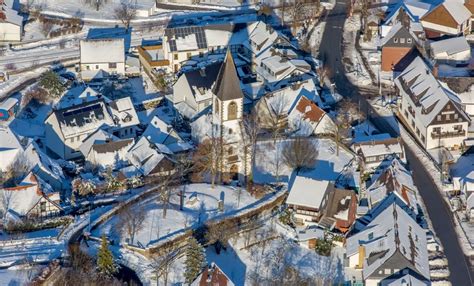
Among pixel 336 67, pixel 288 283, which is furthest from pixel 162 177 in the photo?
pixel 336 67

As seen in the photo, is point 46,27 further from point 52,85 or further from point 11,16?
point 52,85

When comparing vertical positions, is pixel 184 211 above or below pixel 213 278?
above

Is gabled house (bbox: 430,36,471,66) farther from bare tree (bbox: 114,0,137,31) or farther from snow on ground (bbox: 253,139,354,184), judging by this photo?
bare tree (bbox: 114,0,137,31)

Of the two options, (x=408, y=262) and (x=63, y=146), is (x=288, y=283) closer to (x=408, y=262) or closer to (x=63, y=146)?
(x=408, y=262)

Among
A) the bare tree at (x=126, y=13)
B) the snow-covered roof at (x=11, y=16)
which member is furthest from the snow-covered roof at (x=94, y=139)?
the snow-covered roof at (x=11, y=16)

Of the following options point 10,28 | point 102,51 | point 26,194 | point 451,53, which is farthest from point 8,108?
point 451,53

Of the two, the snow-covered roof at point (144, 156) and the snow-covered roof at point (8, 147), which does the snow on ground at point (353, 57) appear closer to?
the snow-covered roof at point (144, 156)
